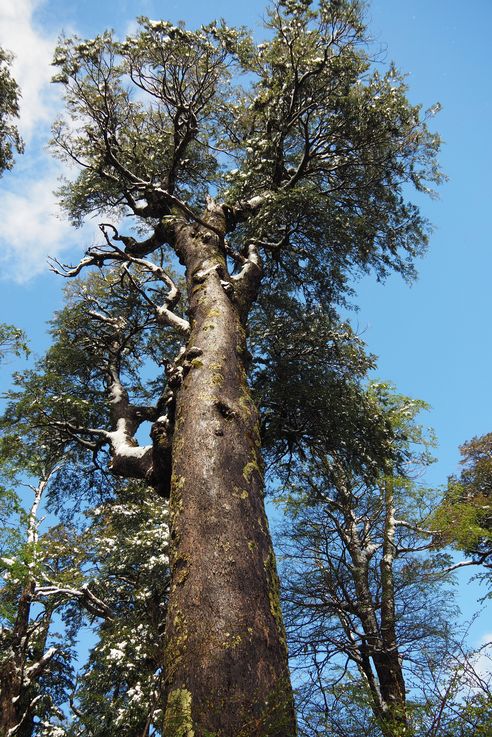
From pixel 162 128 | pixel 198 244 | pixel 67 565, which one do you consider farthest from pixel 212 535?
pixel 67 565

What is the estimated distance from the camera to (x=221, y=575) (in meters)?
2.93

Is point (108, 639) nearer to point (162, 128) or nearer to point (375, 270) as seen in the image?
point (375, 270)

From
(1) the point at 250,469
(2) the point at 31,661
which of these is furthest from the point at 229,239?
(2) the point at 31,661

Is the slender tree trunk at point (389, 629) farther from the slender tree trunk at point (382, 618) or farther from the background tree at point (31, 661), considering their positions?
the background tree at point (31, 661)

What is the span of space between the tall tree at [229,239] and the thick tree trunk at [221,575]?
0.03ft

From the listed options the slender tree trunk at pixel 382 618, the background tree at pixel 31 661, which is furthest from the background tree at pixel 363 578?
the background tree at pixel 31 661

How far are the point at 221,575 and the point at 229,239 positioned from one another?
9.10 meters

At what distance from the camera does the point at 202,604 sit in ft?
9.27

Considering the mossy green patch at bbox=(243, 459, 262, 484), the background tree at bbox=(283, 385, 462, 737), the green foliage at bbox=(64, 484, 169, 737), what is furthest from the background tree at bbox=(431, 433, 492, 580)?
the mossy green patch at bbox=(243, 459, 262, 484)

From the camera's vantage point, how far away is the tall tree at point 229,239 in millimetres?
2721

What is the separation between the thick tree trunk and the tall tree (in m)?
0.01

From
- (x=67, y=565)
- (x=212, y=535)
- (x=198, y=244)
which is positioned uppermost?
(x=198, y=244)

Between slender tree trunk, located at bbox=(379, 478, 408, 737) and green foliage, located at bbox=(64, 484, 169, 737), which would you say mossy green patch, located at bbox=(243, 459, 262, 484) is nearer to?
green foliage, located at bbox=(64, 484, 169, 737)

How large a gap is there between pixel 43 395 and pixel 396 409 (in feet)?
35.1
